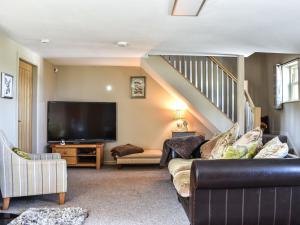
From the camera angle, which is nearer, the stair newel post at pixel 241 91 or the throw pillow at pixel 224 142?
the throw pillow at pixel 224 142

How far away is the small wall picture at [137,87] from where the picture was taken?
6.55 metres

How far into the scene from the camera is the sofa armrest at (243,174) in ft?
7.49

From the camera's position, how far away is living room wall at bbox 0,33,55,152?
3.96 metres

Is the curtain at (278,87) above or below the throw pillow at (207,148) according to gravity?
above

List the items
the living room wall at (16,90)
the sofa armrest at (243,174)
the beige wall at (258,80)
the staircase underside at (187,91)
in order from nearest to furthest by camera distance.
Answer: the sofa armrest at (243,174)
the living room wall at (16,90)
the staircase underside at (187,91)
the beige wall at (258,80)

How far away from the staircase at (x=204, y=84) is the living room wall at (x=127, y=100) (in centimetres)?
88

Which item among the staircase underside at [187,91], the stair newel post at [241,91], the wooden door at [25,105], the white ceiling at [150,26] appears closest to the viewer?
the white ceiling at [150,26]

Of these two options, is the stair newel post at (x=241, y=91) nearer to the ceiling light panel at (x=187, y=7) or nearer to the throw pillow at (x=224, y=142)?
the throw pillow at (x=224, y=142)

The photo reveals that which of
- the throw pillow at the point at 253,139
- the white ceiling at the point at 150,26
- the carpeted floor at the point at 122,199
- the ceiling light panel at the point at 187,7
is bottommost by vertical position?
the carpeted floor at the point at 122,199

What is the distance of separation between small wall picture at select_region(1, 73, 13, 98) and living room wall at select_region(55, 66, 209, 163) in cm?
241

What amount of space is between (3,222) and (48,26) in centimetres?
215

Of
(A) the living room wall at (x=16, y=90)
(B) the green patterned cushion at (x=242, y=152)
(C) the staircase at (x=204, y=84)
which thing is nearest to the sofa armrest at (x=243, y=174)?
(B) the green patterned cushion at (x=242, y=152)

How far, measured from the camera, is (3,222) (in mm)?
2467

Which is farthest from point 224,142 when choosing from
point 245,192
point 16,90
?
point 16,90
